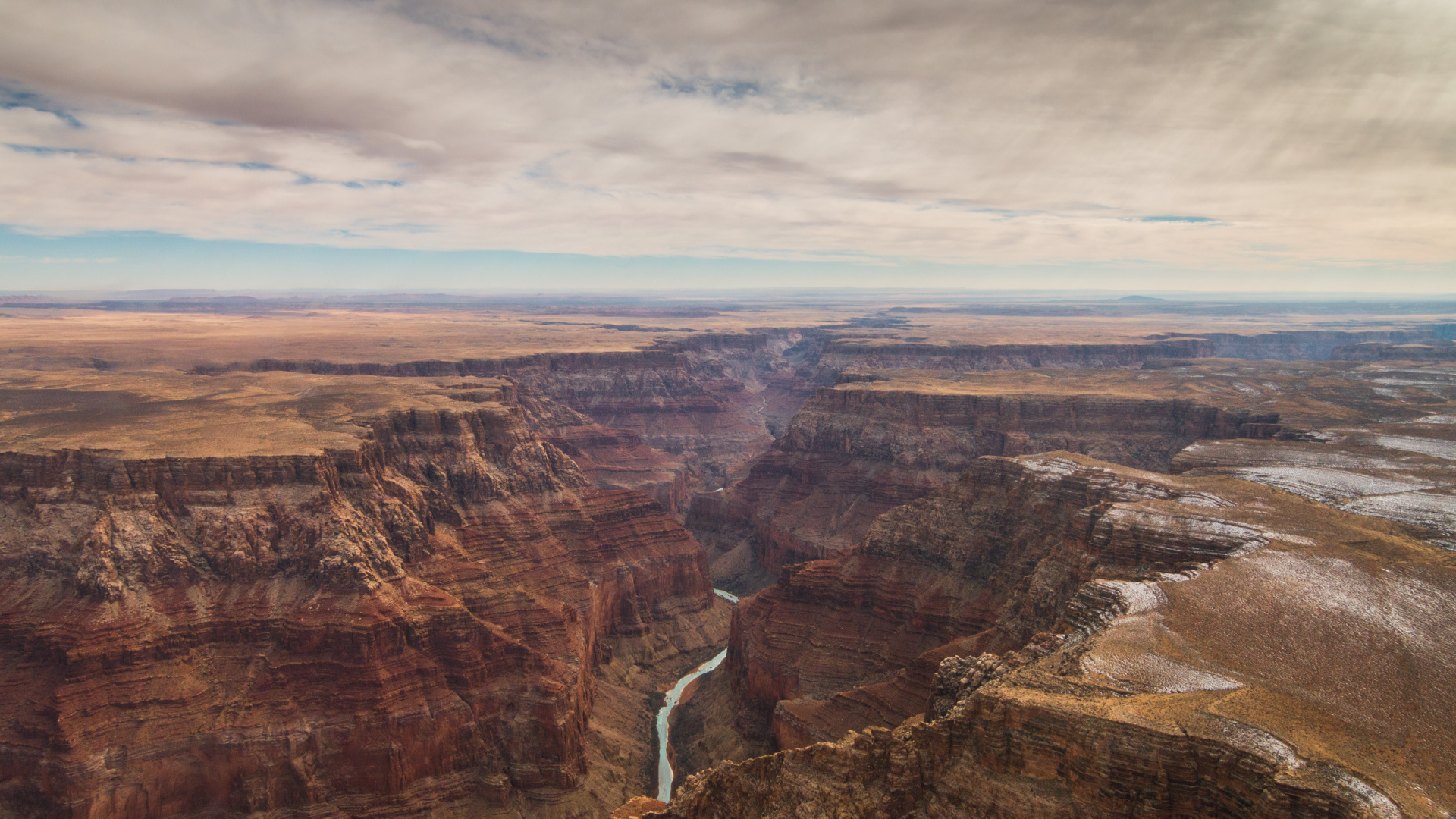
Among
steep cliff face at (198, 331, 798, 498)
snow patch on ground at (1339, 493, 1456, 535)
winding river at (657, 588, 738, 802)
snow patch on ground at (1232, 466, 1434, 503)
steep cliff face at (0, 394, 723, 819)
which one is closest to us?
snow patch on ground at (1339, 493, 1456, 535)

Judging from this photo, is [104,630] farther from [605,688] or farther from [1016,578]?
[1016,578]

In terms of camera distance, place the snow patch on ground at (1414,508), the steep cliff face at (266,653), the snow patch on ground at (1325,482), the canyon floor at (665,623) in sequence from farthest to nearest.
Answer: the snow patch on ground at (1325,482)
the steep cliff face at (266,653)
the snow patch on ground at (1414,508)
the canyon floor at (665,623)

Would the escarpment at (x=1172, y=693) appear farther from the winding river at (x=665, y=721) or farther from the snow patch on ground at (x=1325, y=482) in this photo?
the winding river at (x=665, y=721)

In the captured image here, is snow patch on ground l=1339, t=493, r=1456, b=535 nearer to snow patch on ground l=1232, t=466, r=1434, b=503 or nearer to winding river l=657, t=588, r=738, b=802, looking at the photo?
snow patch on ground l=1232, t=466, r=1434, b=503

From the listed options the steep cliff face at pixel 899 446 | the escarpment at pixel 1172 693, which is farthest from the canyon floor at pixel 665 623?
the steep cliff face at pixel 899 446

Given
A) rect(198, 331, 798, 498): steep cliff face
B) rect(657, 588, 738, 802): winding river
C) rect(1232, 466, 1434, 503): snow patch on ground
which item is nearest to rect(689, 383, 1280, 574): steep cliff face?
rect(198, 331, 798, 498): steep cliff face
